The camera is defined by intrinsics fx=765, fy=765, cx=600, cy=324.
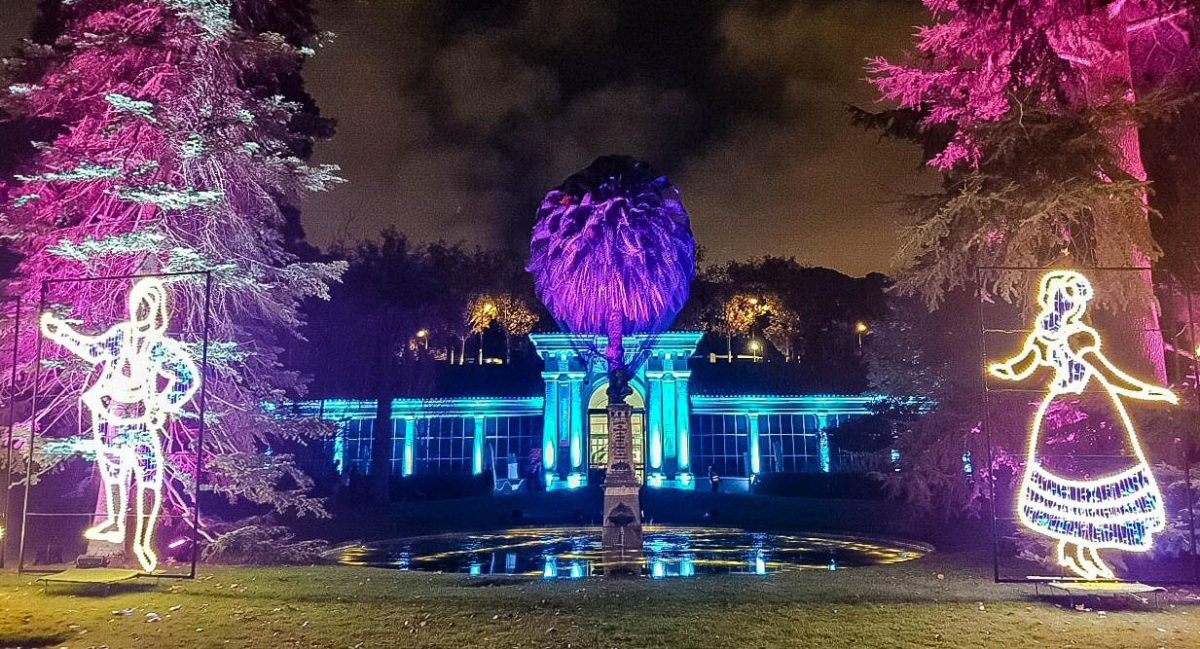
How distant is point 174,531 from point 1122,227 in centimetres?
1606

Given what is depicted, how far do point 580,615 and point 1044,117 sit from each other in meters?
8.99

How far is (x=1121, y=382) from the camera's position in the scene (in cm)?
977

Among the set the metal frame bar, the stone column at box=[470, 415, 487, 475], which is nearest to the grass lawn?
the metal frame bar

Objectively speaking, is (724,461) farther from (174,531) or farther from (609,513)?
(174,531)

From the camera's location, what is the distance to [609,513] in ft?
50.4

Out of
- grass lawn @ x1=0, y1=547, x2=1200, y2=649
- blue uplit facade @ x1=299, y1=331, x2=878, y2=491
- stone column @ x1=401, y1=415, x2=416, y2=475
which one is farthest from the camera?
stone column @ x1=401, y1=415, x2=416, y2=475

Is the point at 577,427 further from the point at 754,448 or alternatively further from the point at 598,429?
the point at 754,448

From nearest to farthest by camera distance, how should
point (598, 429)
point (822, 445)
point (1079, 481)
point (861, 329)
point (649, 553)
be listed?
point (1079, 481)
point (649, 553)
point (598, 429)
point (822, 445)
point (861, 329)

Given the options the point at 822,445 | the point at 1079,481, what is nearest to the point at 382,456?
the point at 822,445

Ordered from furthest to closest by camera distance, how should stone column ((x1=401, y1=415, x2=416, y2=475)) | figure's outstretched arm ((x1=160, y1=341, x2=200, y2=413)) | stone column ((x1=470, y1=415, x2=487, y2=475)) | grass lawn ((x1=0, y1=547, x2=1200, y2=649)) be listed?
stone column ((x1=470, y1=415, x2=487, y2=475))
stone column ((x1=401, y1=415, x2=416, y2=475))
figure's outstretched arm ((x1=160, y1=341, x2=200, y2=413))
grass lawn ((x1=0, y1=547, x2=1200, y2=649))

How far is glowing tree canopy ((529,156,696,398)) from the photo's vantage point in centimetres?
1884

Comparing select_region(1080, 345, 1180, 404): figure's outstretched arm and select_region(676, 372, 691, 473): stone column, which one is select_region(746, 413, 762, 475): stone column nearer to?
select_region(676, 372, 691, 473): stone column

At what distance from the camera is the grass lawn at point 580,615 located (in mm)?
6836

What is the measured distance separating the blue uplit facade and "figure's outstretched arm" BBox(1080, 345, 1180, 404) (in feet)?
80.8
